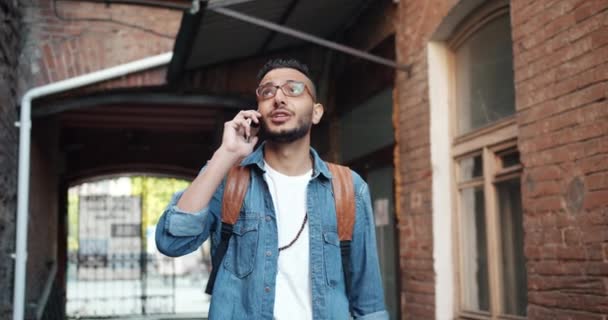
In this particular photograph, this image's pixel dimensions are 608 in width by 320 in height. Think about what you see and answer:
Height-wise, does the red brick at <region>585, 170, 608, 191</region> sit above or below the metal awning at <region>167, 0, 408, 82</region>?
below

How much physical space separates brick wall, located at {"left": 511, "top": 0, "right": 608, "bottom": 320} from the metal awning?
6.45ft

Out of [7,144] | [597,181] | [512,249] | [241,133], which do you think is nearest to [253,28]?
[7,144]

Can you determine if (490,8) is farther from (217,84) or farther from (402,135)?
(217,84)

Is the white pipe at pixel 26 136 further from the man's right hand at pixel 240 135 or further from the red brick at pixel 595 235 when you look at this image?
the man's right hand at pixel 240 135

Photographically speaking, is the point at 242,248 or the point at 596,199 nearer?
the point at 242,248

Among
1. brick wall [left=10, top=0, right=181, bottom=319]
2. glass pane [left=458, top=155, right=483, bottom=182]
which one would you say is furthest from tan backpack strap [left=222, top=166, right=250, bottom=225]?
brick wall [left=10, top=0, right=181, bottom=319]

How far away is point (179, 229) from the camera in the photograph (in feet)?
7.95

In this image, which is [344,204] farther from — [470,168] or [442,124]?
[442,124]

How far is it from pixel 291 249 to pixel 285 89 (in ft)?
1.78

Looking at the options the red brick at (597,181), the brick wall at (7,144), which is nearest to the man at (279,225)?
the red brick at (597,181)

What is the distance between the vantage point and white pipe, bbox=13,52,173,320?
7359 mm

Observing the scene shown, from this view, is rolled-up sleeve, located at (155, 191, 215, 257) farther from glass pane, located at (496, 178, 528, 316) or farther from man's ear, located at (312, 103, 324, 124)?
glass pane, located at (496, 178, 528, 316)

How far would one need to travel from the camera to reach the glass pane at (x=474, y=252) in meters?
6.04

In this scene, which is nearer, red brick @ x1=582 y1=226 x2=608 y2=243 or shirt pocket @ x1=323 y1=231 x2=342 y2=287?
shirt pocket @ x1=323 y1=231 x2=342 y2=287
